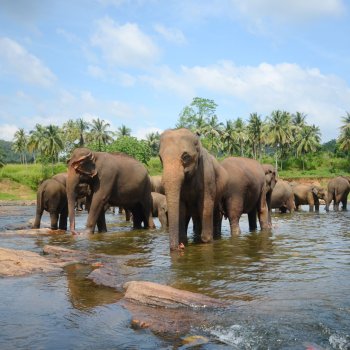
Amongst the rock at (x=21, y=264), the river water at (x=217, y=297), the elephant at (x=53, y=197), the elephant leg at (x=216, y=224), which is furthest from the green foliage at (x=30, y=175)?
the river water at (x=217, y=297)

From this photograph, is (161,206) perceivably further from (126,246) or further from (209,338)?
(209,338)

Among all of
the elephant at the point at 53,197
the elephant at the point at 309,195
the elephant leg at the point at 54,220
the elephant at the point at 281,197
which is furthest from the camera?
the elephant at the point at 309,195

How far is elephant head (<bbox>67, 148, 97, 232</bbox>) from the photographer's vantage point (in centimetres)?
1270

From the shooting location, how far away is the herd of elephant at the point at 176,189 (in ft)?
29.8

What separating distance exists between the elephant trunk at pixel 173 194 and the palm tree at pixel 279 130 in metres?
80.8

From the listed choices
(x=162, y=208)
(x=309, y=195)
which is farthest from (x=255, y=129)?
(x=162, y=208)

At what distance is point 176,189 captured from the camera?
8828 mm

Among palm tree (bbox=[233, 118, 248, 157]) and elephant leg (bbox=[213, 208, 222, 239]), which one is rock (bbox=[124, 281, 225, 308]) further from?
palm tree (bbox=[233, 118, 248, 157])

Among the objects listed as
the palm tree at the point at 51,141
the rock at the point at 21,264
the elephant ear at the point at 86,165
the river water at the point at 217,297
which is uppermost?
the palm tree at the point at 51,141

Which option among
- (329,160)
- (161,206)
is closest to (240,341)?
(161,206)

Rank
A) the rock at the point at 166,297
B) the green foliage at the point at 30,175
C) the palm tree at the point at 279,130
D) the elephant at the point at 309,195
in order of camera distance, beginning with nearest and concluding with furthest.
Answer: the rock at the point at 166,297, the elephant at the point at 309,195, the green foliage at the point at 30,175, the palm tree at the point at 279,130

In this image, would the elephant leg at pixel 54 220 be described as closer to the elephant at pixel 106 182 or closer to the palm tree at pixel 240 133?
the elephant at pixel 106 182

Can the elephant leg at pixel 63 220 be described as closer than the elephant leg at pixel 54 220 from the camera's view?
No

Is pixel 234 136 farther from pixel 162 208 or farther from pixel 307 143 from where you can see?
pixel 162 208
